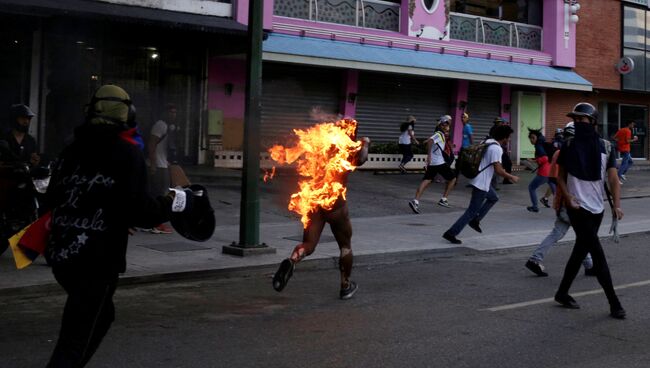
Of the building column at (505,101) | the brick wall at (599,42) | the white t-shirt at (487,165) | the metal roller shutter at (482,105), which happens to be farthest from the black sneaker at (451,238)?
the brick wall at (599,42)

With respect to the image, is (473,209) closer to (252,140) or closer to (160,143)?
(252,140)

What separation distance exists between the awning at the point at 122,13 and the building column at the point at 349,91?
546 cm

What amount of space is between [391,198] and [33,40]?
8.17m

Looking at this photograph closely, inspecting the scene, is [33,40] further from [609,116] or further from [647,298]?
[609,116]

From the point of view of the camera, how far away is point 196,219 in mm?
4242

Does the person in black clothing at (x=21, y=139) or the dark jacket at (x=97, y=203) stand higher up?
the person in black clothing at (x=21, y=139)

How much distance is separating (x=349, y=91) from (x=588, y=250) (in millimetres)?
14802

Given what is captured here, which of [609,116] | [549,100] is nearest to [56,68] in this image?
[549,100]

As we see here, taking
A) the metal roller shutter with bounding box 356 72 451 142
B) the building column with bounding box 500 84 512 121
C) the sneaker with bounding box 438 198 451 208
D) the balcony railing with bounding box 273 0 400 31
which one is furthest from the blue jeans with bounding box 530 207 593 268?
the building column with bounding box 500 84 512 121

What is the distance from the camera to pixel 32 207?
29.7 feet

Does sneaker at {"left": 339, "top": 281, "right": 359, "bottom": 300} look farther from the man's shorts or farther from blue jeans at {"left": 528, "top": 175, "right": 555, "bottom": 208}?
blue jeans at {"left": 528, "top": 175, "right": 555, "bottom": 208}

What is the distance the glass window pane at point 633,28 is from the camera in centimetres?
2772

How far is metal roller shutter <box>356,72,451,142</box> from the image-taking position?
22.0 meters

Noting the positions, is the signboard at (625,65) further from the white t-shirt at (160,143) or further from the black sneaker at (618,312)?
the black sneaker at (618,312)
